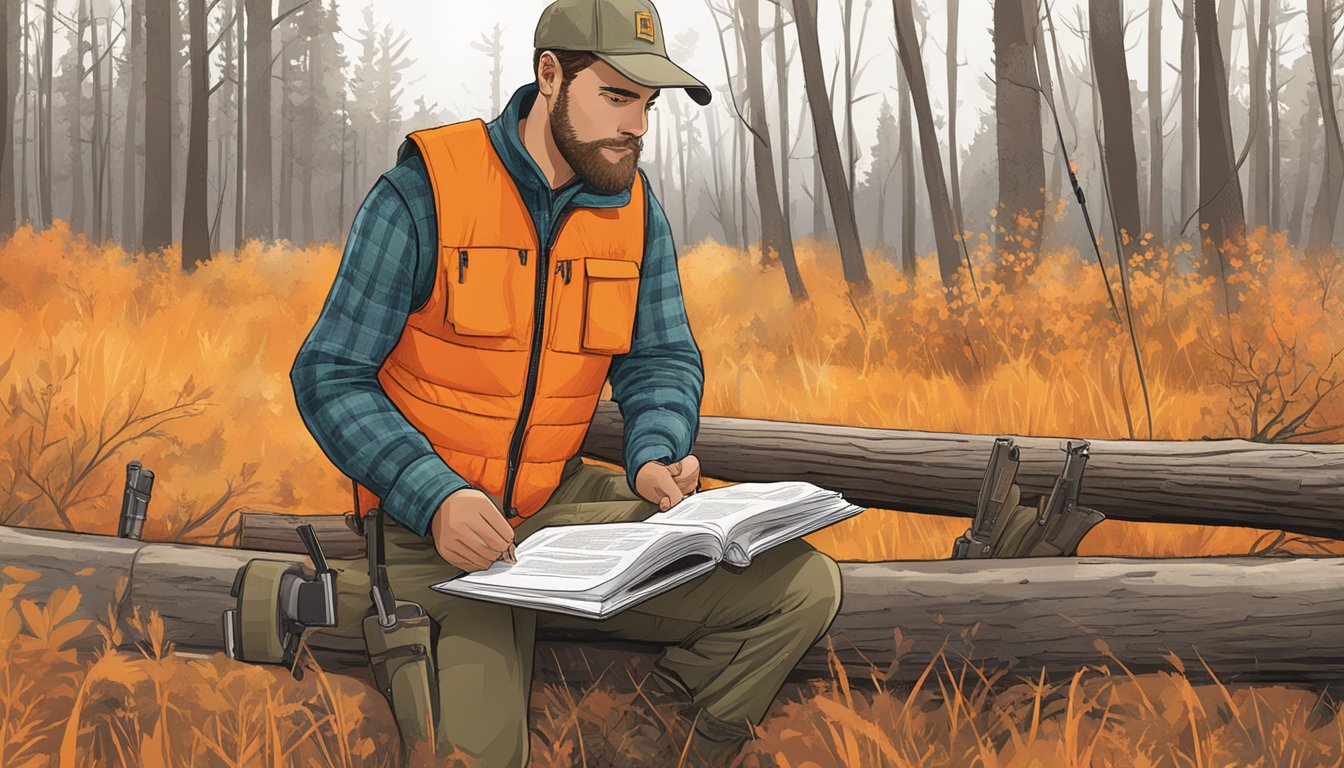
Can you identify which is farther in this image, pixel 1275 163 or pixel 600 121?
pixel 1275 163

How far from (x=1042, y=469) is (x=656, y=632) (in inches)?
72.3

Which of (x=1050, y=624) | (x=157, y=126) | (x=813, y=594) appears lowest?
(x=1050, y=624)

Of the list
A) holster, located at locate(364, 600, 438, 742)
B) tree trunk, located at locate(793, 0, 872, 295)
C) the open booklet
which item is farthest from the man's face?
tree trunk, located at locate(793, 0, 872, 295)

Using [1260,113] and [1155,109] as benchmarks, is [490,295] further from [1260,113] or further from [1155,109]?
[1155,109]

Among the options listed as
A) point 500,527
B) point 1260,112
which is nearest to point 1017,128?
point 500,527

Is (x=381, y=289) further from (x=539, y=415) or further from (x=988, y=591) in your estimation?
(x=988, y=591)

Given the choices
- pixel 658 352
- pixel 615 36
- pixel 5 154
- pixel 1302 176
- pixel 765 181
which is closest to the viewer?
pixel 615 36

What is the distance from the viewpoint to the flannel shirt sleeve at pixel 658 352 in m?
2.70

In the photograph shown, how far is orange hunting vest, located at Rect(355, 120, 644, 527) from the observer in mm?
2359

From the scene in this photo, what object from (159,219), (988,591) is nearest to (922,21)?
(159,219)

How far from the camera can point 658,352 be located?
9.20 feet

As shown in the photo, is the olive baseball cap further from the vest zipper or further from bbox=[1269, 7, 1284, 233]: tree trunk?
bbox=[1269, 7, 1284, 233]: tree trunk

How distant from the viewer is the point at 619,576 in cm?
180

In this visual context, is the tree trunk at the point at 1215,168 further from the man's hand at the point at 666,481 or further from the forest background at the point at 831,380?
the man's hand at the point at 666,481
